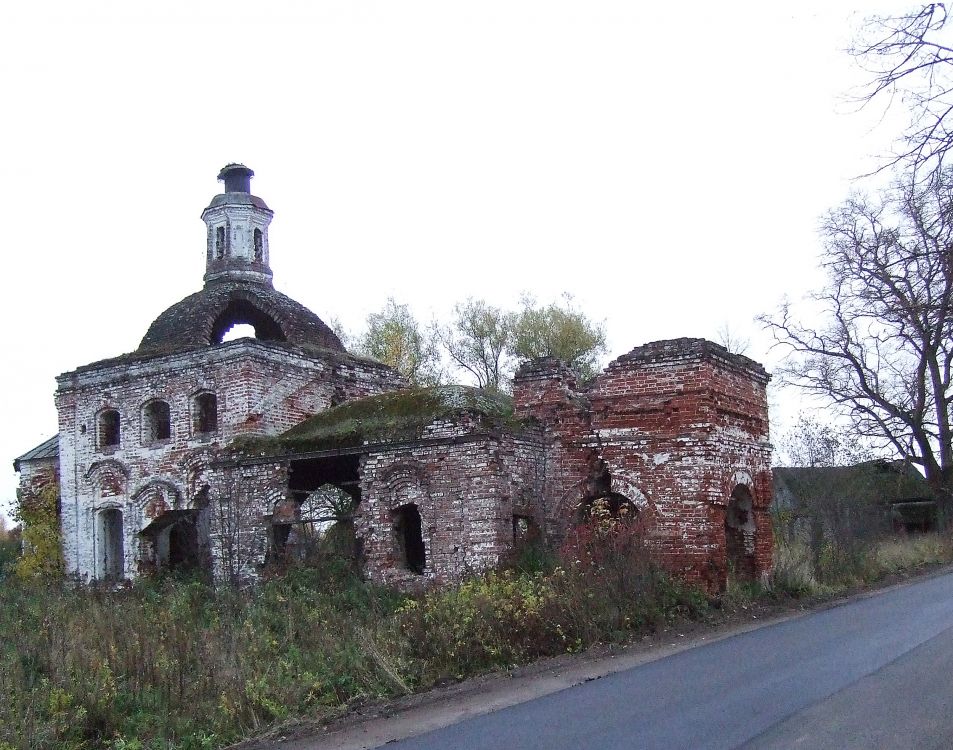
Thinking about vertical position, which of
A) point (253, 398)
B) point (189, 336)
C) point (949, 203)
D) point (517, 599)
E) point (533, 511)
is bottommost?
point (517, 599)

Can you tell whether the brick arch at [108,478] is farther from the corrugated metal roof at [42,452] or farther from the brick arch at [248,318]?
the corrugated metal roof at [42,452]

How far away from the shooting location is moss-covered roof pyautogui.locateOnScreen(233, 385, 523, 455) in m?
17.8

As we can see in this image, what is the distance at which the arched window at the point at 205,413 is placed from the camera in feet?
75.0

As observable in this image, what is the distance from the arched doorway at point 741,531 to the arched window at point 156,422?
13.3 m

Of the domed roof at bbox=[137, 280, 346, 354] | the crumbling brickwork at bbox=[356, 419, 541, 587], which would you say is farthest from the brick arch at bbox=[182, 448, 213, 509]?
the crumbling brickwork at bbox=[356, 419, 541, 587]

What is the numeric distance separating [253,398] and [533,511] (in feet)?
25.8

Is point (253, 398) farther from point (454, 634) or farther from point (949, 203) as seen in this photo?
point (949, 203)

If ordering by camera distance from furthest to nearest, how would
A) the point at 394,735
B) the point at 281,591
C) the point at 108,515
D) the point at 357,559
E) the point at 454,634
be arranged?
1. the point at 108,515
2. the point at 357,559
3. the point at 281,591
4. the point at 454,634
5. the point at 394,735

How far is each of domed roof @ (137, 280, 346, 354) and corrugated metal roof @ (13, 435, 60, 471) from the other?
242 inches

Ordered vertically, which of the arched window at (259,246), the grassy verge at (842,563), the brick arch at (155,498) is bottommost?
the grassy verge at (842,563)

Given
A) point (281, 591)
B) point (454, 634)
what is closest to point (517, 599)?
point (454, 634)

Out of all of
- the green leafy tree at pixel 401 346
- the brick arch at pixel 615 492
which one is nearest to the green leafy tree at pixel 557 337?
the green leafy tree at pixel 401 346

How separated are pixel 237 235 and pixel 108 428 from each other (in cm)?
643

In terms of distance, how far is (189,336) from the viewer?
2425cm
